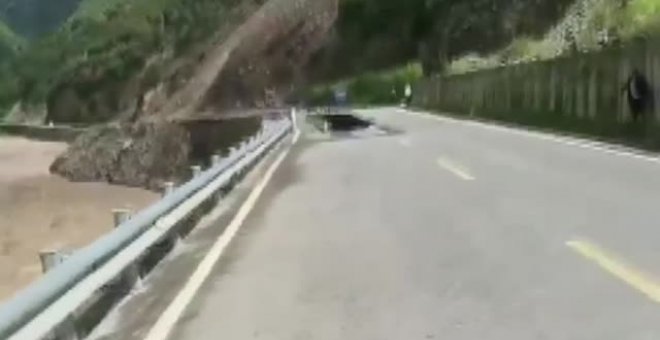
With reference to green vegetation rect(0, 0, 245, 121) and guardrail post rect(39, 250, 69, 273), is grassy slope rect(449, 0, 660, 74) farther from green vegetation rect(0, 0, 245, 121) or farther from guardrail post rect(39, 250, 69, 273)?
green vegetation rect(0, 0, 245, 121)

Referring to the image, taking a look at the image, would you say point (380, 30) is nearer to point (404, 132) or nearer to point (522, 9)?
point (522, 9)

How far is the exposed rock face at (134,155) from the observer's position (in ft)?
140

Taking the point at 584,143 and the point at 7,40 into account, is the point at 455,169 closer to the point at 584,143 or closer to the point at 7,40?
the point at 584,143

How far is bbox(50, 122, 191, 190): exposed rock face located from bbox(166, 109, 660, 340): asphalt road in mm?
23361

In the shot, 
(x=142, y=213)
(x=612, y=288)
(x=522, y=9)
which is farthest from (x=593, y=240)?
(x=522, y=9)

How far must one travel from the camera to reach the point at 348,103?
82.4 metres

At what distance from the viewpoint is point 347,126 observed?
43656mm

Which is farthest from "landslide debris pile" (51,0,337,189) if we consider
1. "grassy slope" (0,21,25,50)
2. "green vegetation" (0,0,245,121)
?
"grassy slope" (0,21,25,50)

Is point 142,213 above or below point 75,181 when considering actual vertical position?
above

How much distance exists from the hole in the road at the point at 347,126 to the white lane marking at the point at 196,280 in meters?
22.6

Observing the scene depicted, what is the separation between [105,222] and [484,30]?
184 feet

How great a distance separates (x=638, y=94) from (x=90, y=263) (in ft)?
69.9

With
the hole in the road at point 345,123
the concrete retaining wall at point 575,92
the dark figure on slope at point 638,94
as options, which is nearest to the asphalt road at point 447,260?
the dark figure on slope at point 638,94

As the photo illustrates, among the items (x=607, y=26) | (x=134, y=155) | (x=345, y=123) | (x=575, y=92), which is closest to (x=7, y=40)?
(x=134, y=155)
